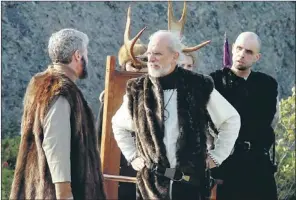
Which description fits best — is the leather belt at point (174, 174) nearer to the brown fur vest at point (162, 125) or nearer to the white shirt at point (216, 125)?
the brown fur vest at point (162, 125)

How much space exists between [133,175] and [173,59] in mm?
1162

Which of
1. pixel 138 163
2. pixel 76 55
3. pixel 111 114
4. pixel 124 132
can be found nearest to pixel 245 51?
pixel 111 114

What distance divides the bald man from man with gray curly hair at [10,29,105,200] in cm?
162

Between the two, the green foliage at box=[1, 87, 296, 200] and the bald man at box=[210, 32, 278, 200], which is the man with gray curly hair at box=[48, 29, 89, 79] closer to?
the bald man at box=[210, 32, 278, 200]

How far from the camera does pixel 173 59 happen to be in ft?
21.7

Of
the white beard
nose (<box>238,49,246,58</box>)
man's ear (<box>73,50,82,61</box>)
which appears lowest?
the white beard

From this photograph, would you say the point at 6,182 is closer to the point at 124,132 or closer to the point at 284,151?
the point at 284,151

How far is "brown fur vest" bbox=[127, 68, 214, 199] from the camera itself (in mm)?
6457

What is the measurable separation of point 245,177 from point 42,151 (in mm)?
2119

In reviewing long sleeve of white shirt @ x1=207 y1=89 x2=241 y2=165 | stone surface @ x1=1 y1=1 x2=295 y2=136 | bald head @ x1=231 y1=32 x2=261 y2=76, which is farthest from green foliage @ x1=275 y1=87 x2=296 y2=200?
long sleeve of white shirt @ x1=207 y1=89 x2=241 y2=165

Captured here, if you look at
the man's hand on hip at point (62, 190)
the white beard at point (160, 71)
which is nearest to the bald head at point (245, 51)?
the white beard at point (160, 71)

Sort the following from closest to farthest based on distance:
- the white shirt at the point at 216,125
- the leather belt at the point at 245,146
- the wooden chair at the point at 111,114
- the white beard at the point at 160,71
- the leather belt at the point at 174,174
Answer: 1. the leather belt at the point at 174,174
2. the white beard at the point at 160,71
3. the white shirt at the point at 216,125
4. the wooden chair at the point at 111,114
5. the leather belt at the point at 245,146

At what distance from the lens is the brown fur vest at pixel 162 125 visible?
21.2 feet

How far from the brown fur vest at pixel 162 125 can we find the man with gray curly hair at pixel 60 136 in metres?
0.48
